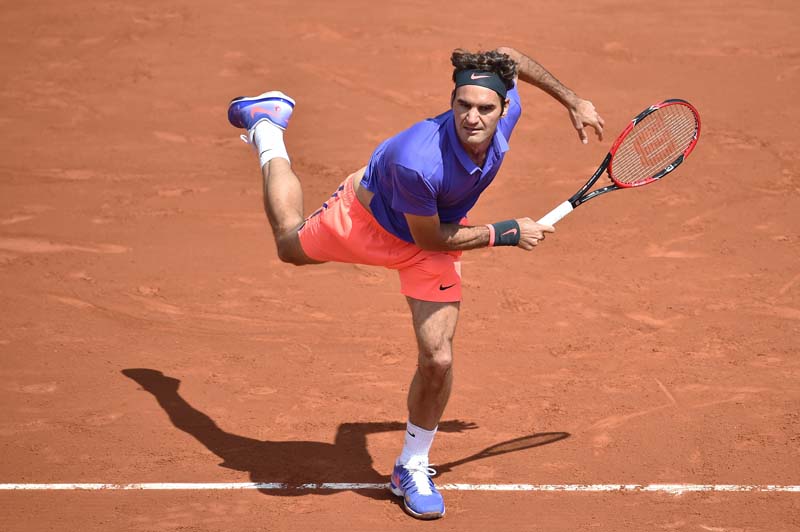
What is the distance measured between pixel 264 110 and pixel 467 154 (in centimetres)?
199

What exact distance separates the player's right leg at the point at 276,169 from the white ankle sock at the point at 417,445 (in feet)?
3.72

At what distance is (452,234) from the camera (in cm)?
541

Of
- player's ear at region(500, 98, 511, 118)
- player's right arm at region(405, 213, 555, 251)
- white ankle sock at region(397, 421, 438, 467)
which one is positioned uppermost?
player's ear at region(500, 98, 511, 118)

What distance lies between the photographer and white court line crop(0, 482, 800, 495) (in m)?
5.88

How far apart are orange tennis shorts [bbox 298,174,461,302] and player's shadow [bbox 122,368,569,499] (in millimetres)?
1182

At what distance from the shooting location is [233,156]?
10.2 m

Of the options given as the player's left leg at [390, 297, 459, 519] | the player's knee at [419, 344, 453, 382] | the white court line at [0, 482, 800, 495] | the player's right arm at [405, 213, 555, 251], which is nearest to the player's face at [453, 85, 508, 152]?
the player's right arm at [405, 213, 555, 251]

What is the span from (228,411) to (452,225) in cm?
220

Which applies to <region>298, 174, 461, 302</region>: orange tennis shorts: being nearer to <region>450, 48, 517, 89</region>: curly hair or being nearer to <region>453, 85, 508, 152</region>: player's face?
<region>453, 85, 508, 152</region>: player's face

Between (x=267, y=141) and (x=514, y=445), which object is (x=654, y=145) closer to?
(x=514, y=445)

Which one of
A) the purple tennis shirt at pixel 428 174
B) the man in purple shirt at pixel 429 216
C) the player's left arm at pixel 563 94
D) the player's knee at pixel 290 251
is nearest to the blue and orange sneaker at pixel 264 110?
the man in purple shirt at pixel 429 216

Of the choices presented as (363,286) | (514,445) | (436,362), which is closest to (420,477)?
(436,362)

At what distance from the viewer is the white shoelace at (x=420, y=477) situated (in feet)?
18.8

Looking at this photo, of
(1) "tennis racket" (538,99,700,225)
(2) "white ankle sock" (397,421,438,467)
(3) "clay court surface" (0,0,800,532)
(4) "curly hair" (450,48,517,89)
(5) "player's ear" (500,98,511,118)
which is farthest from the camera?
(1) "tennis racket" (538,99,700,225)
